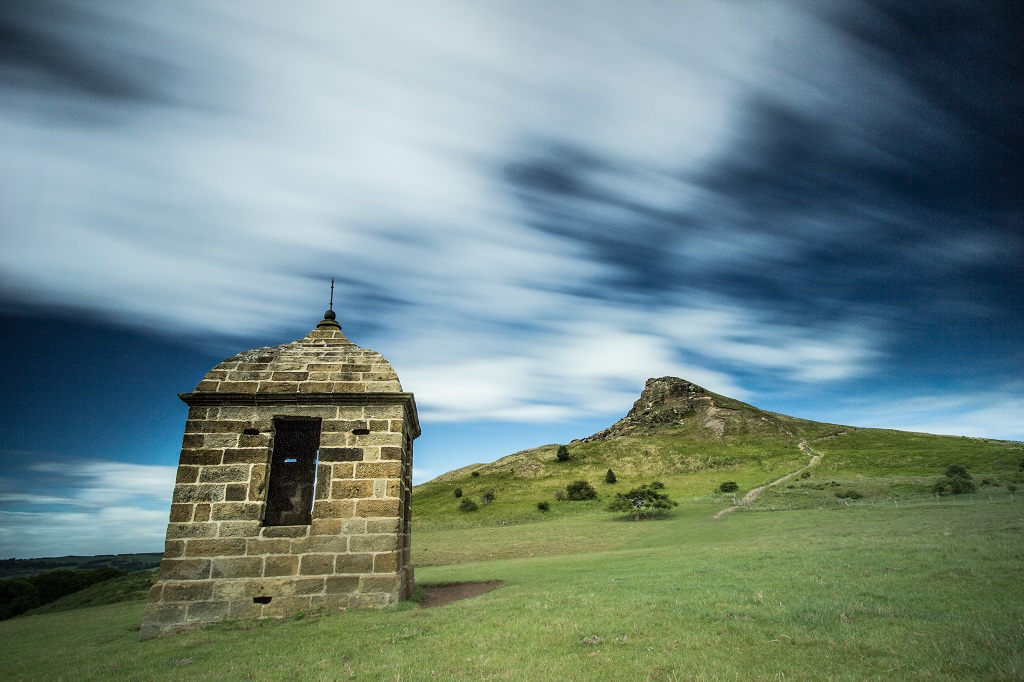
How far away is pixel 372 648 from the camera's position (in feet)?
28.5

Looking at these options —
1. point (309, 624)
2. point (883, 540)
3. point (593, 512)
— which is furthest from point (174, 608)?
point (593, 512)

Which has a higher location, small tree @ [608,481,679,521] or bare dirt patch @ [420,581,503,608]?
small tree @ [608,481,679,521]

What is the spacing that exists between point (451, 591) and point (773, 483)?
61461mm

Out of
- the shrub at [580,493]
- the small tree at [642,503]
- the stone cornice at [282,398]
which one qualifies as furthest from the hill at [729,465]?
the stone cornice at [282,398]

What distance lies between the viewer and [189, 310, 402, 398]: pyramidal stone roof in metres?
13.3

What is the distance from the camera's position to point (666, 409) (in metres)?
154

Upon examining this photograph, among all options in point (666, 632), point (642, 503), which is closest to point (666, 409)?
point (642, 503)

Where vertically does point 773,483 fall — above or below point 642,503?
above

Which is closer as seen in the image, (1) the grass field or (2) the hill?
(1) the grass field

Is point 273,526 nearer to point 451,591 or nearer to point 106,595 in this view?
point 451,591

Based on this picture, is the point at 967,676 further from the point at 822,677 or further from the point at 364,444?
the point at 364,444

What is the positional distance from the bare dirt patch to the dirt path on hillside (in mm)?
29396

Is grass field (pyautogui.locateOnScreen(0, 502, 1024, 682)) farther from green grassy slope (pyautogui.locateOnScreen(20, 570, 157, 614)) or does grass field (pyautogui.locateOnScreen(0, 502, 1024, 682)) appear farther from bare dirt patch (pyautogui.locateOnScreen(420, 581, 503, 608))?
green grassy slope (pyautogui.locateOnScreen(20, 570, 157, 614))

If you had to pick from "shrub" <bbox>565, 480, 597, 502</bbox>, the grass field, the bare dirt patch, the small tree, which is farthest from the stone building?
"shrub" <bbox>565, 480, 597, 502</bbox>
